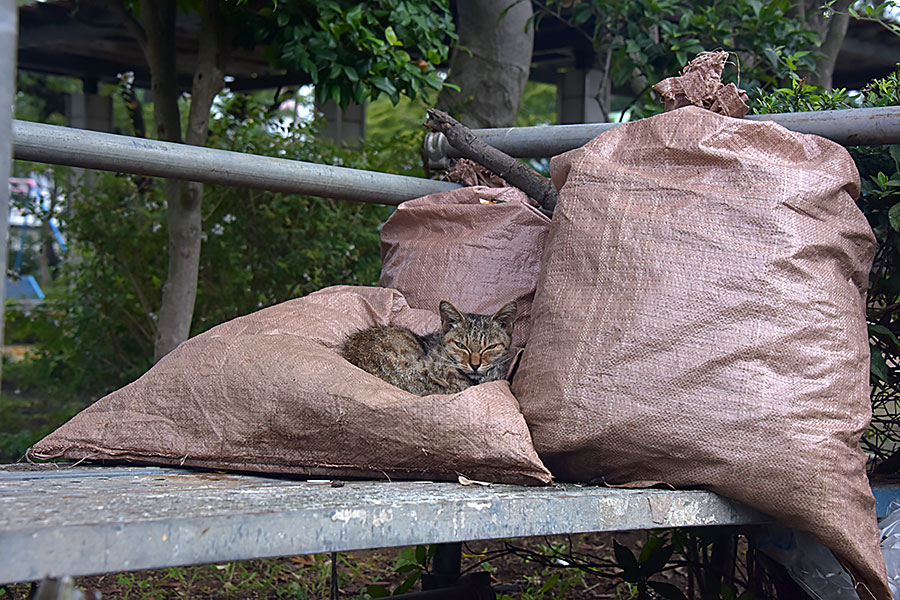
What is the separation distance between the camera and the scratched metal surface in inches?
43.8

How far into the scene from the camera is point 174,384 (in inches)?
79.8

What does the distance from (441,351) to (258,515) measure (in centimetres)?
136

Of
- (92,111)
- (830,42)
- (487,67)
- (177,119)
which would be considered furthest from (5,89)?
(92,111)

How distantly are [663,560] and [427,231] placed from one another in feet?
3.87

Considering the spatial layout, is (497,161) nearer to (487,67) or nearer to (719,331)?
(719,331)

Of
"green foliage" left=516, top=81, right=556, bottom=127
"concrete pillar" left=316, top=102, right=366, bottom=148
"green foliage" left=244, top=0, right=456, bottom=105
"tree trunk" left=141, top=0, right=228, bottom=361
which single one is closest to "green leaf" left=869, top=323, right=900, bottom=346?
"green foliage" left=244, top=0, right=456, bottom=105

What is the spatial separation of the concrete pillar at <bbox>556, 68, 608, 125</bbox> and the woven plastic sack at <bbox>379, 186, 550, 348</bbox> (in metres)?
5.27

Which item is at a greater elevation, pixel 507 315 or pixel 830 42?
pixel 830 42

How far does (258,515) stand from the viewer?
1.25 meters

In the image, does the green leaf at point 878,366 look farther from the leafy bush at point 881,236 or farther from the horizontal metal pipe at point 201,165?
the horizontal metal pipe at point 201,165

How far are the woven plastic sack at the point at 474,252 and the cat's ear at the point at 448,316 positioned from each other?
5 cm

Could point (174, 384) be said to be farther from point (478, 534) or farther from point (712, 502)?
point (712, 502)

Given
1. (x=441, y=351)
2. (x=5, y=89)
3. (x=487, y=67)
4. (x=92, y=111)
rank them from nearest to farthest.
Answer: (x=5, y=89)
(x=441, y=351)
(x=487, y=67)
(x=92, y=111)

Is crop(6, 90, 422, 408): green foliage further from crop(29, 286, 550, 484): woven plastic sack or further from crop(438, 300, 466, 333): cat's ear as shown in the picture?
crop(29, 286, 550, 484): woven plastic sack
